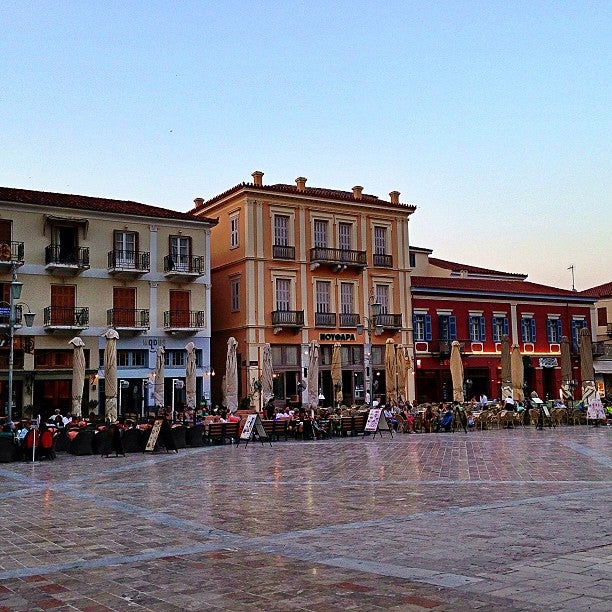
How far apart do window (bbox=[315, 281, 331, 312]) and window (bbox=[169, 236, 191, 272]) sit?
7.62 metres

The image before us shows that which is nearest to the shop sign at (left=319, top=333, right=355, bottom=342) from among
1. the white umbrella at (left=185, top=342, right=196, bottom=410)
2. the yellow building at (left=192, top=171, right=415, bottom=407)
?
the yellow building at (left=192, top=171, right=415, bottom=407)

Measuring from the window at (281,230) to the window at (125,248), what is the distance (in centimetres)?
774

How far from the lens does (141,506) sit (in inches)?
443

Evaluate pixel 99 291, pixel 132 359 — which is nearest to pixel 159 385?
pixel 132 359

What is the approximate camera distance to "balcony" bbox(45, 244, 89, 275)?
33875mm

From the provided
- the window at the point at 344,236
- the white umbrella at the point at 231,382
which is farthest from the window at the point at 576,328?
the white umbrella at the point at 231,382

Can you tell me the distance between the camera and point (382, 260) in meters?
43.6

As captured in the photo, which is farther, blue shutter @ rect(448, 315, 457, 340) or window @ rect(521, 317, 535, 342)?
window @ rect(521, 317, 535, 342)

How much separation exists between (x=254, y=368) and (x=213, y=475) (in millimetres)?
23568

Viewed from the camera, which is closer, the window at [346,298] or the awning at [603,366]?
the window at [346,298]

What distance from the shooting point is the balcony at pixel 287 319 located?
39.5 m

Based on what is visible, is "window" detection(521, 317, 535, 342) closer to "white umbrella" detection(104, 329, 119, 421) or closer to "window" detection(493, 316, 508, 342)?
"window" detection(493, 316, 508, 342)

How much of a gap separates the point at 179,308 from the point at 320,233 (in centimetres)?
937

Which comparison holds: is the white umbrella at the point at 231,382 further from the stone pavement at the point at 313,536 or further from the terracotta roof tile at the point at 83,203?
the stone pavement at the point at 313,536
